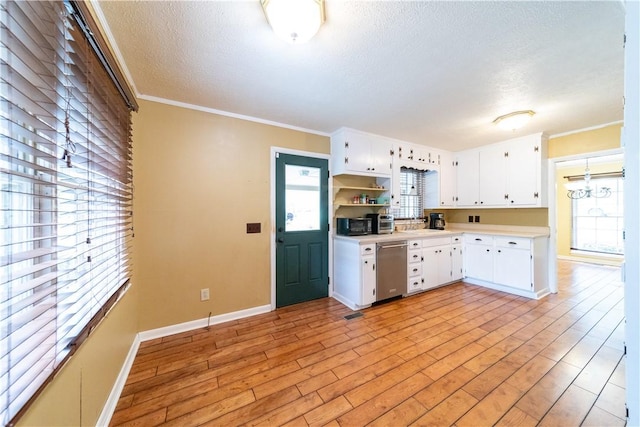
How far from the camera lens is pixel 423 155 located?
4.14 meters

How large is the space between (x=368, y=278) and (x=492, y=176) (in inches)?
115

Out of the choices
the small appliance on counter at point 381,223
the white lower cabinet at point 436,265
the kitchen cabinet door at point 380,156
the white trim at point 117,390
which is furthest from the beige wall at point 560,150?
the white trim at point 117,390

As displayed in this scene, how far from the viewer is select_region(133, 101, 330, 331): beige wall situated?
2.36 m

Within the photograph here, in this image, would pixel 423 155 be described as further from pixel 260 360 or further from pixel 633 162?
pixel 260 360

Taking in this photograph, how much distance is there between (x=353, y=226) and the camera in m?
3.42

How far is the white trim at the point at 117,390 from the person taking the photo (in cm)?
143

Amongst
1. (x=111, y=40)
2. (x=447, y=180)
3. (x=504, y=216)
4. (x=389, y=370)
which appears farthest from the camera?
(x=447, y=180)

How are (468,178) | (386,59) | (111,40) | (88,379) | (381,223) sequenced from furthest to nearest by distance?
1. (468,178)
2. (381,223)
3. (386,59)
4. (111,40)
5. (88,379)

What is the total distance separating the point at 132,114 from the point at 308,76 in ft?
5.73

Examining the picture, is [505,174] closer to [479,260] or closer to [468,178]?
[468,178]

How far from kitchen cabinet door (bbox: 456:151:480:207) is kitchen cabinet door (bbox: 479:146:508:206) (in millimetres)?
82

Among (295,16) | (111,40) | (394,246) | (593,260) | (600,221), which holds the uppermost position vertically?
(111,40)

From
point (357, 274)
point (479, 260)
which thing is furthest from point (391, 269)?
point (479, 260)

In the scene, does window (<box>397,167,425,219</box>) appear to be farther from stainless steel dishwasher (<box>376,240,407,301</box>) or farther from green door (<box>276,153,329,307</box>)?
green door (<box>276,153,329,307</box>)
